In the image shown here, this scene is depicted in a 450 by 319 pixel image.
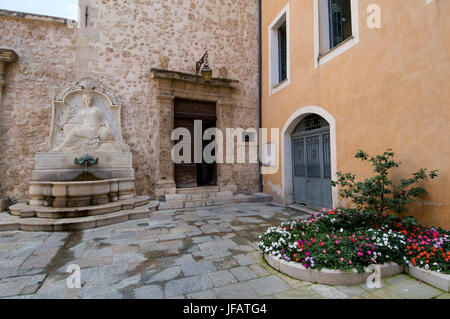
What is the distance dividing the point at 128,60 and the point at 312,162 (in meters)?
5.47

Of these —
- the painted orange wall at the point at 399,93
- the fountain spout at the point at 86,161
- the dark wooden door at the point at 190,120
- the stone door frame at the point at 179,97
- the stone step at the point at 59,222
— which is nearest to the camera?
the painted orange wall at the point at 399,93

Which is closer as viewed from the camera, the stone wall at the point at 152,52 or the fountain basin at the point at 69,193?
the fountain basin at the point at 69,193

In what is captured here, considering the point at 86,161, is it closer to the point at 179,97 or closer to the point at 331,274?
the point at 179,97

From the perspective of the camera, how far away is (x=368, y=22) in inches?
149

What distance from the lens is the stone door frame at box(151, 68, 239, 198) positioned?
6.08m

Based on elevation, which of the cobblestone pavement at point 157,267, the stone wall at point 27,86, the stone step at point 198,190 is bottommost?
the cobblestone pavement at point 157,267

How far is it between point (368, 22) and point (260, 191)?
4.98 m

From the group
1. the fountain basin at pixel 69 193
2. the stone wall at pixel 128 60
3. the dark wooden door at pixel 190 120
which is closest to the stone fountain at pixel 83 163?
the fountain basin at pixel 69 193

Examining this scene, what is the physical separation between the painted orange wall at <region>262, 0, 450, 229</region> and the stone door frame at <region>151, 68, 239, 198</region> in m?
2.67

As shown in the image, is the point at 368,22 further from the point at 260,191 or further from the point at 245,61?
the point at 260,191

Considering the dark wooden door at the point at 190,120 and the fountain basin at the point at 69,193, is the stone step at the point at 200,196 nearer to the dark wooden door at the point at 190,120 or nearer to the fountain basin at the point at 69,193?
the dark wooden door at the point at 190,120

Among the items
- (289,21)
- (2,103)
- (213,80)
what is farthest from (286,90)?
(2,103)

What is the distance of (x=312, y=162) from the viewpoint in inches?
210

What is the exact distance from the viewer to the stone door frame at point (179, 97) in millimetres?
6078
